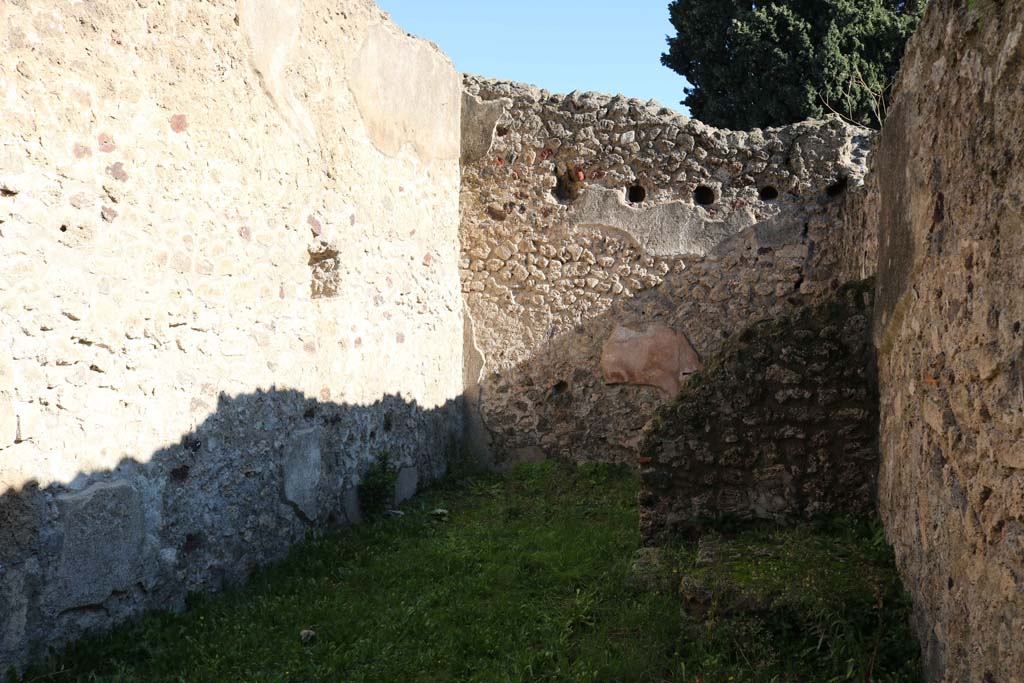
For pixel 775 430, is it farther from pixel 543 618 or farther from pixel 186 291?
pixel 186 291

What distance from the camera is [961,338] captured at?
2287 millimetres

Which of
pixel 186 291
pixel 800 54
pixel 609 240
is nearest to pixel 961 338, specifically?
pixel 186 291

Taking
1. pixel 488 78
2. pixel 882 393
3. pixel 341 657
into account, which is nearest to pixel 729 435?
pixel 882 393

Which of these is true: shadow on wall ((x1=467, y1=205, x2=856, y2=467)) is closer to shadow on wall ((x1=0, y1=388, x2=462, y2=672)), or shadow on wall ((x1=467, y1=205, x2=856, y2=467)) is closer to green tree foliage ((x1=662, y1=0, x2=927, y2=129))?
shadow on wall ((x1=0, y1=388, x2=462, y2=672))

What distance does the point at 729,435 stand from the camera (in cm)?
397

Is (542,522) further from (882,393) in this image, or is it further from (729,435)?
(882,393)

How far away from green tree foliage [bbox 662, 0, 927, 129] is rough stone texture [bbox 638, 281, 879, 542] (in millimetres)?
7889

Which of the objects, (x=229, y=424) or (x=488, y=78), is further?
(x=488, y=78)

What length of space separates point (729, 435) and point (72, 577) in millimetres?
2828

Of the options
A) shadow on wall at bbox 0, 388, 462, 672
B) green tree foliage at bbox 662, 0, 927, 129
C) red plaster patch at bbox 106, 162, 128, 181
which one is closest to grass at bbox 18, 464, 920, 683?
shadow on wall at bbox 0, 388, 462, 672

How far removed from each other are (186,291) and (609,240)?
11.8 ft

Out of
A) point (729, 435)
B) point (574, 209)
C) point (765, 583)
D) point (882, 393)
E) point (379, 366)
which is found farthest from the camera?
point (574, 209)

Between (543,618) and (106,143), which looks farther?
(543,618)

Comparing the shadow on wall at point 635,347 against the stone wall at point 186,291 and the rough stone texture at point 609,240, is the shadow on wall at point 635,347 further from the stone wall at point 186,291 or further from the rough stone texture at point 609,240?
the stone wall at point 186,291
